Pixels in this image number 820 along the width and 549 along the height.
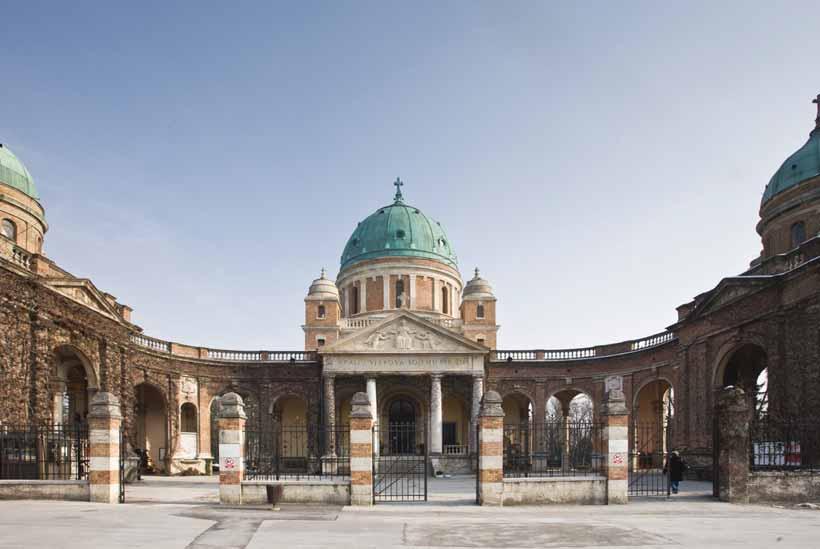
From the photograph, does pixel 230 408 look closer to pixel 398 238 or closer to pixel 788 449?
pixel 788 449

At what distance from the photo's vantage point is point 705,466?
29328 mm

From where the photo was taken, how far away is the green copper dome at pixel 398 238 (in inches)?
2099

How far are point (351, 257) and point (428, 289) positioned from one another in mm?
6474

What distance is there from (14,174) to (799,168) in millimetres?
39313

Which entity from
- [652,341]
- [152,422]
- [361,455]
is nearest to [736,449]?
[361,455]

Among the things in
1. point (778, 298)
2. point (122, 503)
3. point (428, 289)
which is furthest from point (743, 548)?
point (428, 289)

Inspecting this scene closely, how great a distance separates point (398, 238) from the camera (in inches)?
2116

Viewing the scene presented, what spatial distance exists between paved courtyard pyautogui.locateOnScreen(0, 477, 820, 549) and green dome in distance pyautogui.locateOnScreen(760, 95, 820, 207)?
73.9 ft

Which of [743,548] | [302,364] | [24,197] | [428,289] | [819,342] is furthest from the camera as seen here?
[428,289]

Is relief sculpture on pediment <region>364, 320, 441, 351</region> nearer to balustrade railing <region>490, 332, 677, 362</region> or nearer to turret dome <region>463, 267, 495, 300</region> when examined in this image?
balustrade railing <region>490, 332, 677, 362</region>

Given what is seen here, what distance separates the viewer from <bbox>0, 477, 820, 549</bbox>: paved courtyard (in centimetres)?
1195

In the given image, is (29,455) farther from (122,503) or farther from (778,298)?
(778,298)

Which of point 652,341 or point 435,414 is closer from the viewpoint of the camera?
point 652,341

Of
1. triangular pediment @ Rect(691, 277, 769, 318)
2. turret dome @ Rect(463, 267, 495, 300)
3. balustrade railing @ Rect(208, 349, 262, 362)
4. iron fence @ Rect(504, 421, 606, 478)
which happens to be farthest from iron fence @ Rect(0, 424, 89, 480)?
turret dome @ Rect(463, 267, 495, 300)
